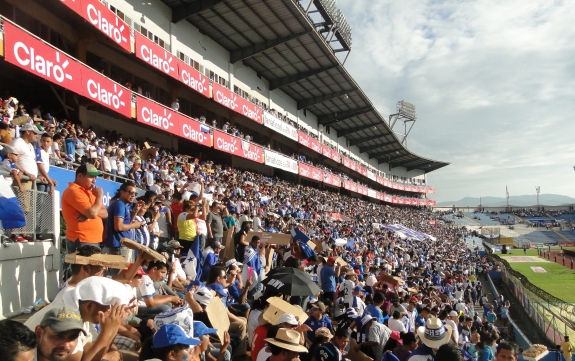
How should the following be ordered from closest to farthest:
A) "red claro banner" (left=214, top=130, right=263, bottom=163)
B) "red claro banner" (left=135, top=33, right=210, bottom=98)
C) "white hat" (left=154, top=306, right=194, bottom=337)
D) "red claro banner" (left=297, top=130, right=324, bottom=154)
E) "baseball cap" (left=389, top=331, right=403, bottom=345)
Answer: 1. "white hat" (left=154, top=306, right=194, bottom=337)
2. "baseball cap" (left=389, top=331, right=403, bottom=345)
3. "red claro banner" (left=135, top=33, right=210, bottom=98)
4. "red claro banner" (left=214, top=130, right=263, bottom=163)
5. "red claro banner" (left=297, top=130, right=324, bottom=154)

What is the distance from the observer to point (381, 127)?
5234cm

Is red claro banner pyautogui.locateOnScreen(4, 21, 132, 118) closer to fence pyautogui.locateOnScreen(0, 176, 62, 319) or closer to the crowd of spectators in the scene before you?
the crowd of spectators

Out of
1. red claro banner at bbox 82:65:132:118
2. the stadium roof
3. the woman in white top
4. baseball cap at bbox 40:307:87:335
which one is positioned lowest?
baseball cap at bbox 40:307:87:335

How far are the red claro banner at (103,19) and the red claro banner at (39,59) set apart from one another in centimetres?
184

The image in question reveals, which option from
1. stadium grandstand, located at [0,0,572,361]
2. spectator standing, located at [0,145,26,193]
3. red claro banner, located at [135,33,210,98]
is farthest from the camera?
red claro banner, located at [135,33,210,98]

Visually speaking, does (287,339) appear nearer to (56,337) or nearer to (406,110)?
(56,337)

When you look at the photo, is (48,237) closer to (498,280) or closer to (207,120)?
(207,120)

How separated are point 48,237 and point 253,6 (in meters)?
19.1

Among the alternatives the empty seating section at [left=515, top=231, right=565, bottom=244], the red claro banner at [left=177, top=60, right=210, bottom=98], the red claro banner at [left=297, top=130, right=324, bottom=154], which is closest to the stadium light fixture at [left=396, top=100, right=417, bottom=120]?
the empty seating section at [left=515, top=231, right=565, bottom=244]

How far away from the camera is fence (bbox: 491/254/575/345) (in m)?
16.6

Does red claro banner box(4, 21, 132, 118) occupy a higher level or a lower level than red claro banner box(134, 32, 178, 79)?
lower

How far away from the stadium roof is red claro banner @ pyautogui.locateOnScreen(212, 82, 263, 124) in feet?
10.6

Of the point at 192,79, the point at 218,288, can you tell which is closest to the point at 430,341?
the point at 218,288

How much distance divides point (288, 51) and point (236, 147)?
27.8ft
